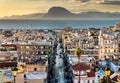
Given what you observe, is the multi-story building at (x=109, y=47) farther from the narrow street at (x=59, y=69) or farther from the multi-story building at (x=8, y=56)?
the multi-story building at (x=8, y=56)

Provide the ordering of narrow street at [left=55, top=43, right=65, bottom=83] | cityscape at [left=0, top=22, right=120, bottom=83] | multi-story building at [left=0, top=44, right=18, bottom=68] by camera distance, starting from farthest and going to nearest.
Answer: narrow street at [left=55, top=43, right=65, bottom=83], multi-story building at [left=0, top=44, right=18, bottom=68], cityscape at [left=0, top=22, right=120, bottom=83]

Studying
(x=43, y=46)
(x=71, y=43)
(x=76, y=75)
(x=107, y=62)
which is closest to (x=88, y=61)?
(x=107, y=62)

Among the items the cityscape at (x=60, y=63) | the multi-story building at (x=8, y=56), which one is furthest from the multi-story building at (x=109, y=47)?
the multi-story building at (x=8, y=56)

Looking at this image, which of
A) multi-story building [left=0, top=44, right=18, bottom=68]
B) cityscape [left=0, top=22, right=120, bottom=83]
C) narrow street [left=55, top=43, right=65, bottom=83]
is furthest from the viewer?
narrow street [left=55, top=43, right=65, bottom=83]

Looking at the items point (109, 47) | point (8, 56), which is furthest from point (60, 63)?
point (8, 56)

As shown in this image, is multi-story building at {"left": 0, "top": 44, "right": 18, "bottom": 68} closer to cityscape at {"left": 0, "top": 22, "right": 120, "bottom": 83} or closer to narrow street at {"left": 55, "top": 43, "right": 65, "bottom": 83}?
cityscape at {"left": 0, "top": 22, "right": 120, "bottom": 83}

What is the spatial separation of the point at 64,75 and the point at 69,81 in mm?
5685

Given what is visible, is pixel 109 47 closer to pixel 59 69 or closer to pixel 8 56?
pixel 59 69

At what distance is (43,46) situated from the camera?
82938mm

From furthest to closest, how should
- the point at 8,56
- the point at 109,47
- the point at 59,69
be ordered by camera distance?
the point at 109,47
the point at 59,69
the point at 8,56

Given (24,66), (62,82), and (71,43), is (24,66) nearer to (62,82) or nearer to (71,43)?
(62,82)

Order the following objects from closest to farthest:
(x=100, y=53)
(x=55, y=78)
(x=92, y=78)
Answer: (x=92, y=78)
(x=55, y=78)
(x=100, y=53)

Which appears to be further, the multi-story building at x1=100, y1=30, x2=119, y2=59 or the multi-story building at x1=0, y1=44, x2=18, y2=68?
the multi-story building at x1=100, y1=30, x2=119, y2=59

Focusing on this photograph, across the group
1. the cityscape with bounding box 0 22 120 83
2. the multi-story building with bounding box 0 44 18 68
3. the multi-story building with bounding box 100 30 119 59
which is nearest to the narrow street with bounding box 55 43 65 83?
the cityscape with bounding box 0 22 120 83
